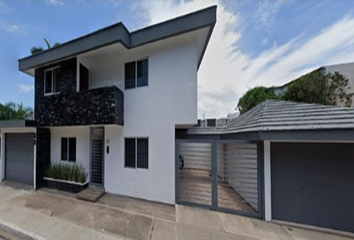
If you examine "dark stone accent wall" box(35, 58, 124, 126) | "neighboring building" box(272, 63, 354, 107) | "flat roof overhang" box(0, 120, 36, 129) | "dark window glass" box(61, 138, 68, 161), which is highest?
"neighboring building" box(272, 63, 354, 107)

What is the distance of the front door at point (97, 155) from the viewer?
6.89 m

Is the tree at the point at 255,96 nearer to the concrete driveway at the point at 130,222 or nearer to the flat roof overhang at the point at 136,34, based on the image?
the flat roof overhang at the point at 136,34

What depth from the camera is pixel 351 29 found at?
307 inches

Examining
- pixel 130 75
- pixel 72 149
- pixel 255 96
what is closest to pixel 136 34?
pixel 130 75

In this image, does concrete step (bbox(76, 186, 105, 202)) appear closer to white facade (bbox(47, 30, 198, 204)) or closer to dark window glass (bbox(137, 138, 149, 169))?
white facade (bbox(47, 30, 198, 204))

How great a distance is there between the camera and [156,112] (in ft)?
19.5

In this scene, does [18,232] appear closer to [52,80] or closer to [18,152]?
[18,152]

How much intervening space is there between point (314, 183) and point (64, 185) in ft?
31.2

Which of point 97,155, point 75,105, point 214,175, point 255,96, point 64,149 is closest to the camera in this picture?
point 214,175

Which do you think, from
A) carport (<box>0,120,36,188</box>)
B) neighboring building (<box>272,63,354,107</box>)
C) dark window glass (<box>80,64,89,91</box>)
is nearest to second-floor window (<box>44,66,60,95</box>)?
dark window glass (<box>80,64,89,91</box>)

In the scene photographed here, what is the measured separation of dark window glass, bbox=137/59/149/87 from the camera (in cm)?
629

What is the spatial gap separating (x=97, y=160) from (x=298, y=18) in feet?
39.6

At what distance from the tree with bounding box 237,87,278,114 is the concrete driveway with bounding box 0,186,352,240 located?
16330mm

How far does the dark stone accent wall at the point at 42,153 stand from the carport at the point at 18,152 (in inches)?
7.7
